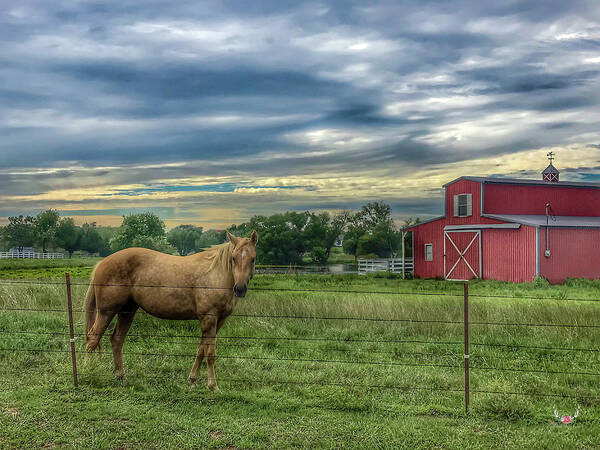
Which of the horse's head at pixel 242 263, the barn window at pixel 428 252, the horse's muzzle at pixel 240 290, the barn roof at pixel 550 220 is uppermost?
the barn roof at pixel 550 220

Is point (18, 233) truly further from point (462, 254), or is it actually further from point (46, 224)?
point (462, 254)

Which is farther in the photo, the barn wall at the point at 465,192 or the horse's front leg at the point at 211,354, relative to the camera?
the barn wall at the point at 465,192

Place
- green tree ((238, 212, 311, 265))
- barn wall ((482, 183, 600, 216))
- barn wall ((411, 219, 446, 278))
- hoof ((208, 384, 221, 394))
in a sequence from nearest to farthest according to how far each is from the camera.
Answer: hoof ((208, 384, 221, 394))
barn wall ((482, 183, 600, 216))
barn wall ((411, 219, 446, 278))
green tree ((238, 212, 311, 265))

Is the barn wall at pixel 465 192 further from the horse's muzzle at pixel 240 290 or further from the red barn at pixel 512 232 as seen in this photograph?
the horse's muzzle at pixel 240 290

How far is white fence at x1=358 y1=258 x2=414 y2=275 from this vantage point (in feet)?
127

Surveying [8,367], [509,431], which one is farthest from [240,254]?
[8,367]

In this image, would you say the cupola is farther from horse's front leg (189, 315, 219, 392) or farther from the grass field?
horse's front leg (189, 315, 219, 392)

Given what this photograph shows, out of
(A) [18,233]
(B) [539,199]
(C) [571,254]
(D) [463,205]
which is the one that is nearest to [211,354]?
(C) [571,254]

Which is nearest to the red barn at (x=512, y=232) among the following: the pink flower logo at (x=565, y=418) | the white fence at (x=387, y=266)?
the white fence at (x=387, y=266)

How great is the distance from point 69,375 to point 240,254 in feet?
10.5

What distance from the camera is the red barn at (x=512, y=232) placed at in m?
27.4

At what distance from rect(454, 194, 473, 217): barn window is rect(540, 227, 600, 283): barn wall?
5232mm

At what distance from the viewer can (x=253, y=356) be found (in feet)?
28.8

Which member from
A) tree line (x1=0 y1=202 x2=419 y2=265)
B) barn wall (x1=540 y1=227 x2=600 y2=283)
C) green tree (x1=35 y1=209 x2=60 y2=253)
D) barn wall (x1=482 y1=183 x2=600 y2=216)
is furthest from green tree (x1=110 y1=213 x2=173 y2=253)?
barn wall (x1=540 y1=227 x2=600 y2=283)
